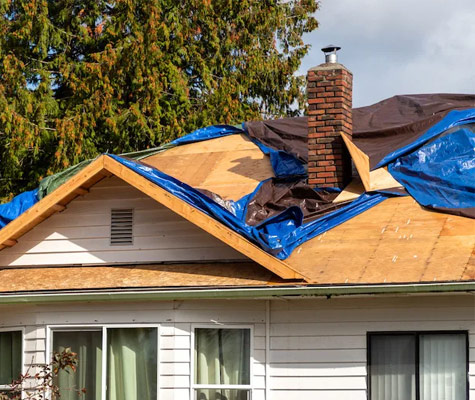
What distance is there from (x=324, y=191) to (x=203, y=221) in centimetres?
262

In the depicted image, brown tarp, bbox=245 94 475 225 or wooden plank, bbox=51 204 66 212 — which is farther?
brown tarp, bbox=245 94 475 225

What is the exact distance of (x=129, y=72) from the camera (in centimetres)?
2748

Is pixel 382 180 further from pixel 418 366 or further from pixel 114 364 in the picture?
pixel 114 364

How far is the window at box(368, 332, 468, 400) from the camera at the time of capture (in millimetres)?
14172

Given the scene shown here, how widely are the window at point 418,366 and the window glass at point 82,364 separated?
3711 mm

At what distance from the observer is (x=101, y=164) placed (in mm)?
15969

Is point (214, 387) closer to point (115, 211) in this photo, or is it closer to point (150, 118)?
point (115, 211)

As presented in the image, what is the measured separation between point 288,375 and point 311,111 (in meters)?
4.66

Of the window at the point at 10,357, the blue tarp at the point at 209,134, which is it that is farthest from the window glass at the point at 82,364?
the blue tarp at the point at 209,134

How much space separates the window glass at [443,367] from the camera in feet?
46.4

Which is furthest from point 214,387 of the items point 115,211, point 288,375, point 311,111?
point 311,111

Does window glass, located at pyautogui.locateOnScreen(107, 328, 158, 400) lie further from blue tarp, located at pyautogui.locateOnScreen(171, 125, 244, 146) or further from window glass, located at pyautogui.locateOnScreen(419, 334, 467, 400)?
blue tarp, located at pyautogui.locateOnScreen(171, 125, 244, 146)

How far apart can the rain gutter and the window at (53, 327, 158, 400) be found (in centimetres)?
66

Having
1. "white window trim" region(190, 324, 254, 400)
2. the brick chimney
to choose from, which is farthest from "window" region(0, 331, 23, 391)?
the brick chimney
